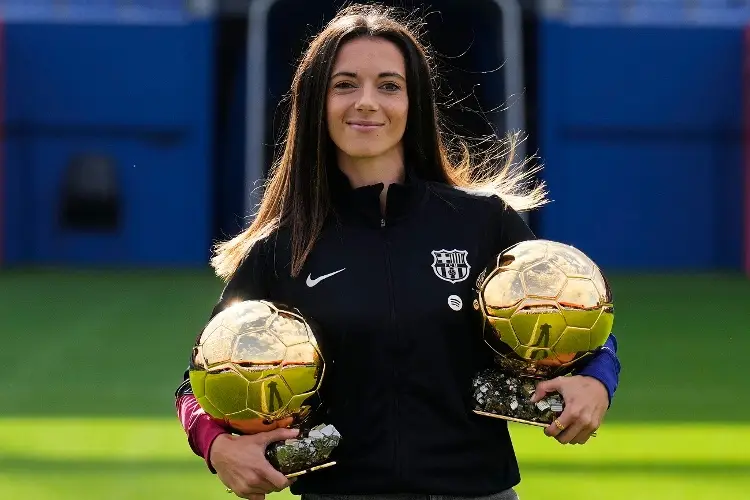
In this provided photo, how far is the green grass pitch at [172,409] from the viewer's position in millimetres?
4680

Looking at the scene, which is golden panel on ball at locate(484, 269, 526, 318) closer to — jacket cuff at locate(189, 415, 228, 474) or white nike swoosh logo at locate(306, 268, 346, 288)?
white nike swoosh logo at locate(306, 268, 346, 288)

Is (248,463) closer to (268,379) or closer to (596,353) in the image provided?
(268,379)

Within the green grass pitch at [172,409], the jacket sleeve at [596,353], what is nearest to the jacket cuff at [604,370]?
the jacket sleeve at [596,353]

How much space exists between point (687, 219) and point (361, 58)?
38.6 feet

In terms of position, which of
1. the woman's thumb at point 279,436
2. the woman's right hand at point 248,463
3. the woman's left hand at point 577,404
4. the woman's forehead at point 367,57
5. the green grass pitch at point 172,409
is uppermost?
the woman's forehead at point 367,57

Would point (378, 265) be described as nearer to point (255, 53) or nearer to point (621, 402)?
point (621, 402)

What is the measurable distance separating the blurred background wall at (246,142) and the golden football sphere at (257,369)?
1130cm

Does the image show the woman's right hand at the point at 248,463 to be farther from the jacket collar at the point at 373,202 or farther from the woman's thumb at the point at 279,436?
the jacket collar at the point at 373,202

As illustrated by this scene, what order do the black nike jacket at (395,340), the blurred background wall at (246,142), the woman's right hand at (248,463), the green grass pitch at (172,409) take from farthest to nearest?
the blurred background wall at (246,142)
the green grass pitch at (172,409)
the black nike jacket at (395,340)
the woman's right hand at (248,463)

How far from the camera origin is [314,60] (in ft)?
7.64

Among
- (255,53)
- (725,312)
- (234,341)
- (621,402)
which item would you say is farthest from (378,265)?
(255,53)

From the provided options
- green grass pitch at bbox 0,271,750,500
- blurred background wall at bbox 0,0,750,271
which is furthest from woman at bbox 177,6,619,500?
blurred background wall at bbox 0,0,750,271

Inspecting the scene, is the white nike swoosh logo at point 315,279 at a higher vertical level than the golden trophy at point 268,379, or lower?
higher

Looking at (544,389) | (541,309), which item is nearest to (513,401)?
(544,389)
